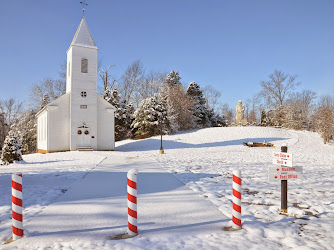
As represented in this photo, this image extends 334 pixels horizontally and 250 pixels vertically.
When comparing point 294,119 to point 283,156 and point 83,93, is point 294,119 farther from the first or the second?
point 283,156

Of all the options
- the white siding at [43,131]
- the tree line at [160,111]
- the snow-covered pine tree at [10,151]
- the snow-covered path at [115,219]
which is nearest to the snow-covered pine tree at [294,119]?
the tree line at [160,111]

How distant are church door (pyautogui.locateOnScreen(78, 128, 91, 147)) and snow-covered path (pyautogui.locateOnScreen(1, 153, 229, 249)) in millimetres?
19887

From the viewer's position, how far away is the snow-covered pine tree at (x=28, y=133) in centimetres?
3916

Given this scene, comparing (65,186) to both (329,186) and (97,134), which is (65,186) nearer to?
(329,186)

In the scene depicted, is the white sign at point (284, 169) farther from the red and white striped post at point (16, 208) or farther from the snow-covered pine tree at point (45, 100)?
the snow-covered pine tree at point (45, 100)

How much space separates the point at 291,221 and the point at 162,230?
259 cm

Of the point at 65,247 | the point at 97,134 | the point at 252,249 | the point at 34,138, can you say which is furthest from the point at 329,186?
the point at 34,138

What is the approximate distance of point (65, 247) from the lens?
3672 millimetres

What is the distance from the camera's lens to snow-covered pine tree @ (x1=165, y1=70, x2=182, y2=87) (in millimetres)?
52475

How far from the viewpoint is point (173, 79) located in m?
52.7

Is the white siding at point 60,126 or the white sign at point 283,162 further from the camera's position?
the white siding at point 60,126

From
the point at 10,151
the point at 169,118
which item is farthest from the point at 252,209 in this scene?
the point at 169,118

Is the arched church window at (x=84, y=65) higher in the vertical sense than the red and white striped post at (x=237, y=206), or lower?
higher

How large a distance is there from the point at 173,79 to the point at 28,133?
30.0m
